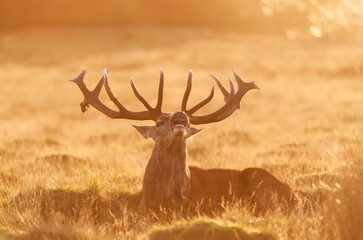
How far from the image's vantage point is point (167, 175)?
6812 mm

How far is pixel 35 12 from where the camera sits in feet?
167

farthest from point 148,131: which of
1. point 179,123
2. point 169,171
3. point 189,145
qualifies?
point 189,145

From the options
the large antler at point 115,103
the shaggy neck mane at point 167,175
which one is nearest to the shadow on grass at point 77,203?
the shaggy neck mane at point 167,175

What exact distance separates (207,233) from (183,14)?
48343 millimetres

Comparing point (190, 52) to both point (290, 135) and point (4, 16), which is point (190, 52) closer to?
point (4, 16)

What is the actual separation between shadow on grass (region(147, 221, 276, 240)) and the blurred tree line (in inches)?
1760

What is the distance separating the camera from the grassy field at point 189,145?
5.48 m

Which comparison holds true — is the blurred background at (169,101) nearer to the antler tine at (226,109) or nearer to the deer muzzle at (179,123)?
the deer muzzle at (179,123)


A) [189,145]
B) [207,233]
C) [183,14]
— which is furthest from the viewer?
[183,14]

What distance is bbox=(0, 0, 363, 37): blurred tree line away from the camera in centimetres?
4928

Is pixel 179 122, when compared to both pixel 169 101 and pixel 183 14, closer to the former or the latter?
pixel 169 101

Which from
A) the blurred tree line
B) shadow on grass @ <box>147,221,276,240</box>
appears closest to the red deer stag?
shadow on grass @ <box>147,221,276,240</box>

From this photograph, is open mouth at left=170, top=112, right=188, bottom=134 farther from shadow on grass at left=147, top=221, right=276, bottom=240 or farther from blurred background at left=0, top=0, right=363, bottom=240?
shadow on grass at left=147, top=221, right=276, bottom=240

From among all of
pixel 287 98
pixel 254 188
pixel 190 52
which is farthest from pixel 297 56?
pixel 254 188
